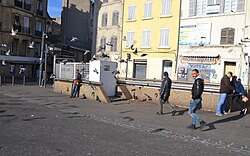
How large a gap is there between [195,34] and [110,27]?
39.3ft

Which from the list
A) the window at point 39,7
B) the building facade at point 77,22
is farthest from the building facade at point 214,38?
the window at point 39,7

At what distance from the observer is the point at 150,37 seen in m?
28.4

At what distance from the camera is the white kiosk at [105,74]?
15539 millimetres

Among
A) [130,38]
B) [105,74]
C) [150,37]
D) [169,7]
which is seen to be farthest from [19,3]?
[105,74]

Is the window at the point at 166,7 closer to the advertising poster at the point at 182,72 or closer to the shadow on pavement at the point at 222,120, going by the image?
the advertising poster at the point at 182,72

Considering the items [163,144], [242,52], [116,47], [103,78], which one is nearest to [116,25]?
[116,47]

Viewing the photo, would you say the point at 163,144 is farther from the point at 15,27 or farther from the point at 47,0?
the point at 47,0

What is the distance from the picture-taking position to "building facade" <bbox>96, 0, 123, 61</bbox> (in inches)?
1253

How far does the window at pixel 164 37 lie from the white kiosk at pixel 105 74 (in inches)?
470

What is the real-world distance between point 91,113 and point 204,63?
15.5m

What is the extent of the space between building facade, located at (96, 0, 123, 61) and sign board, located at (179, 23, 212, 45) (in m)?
8.68

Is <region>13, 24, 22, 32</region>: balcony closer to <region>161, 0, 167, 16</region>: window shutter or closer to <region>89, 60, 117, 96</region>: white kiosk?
<region>161, 0, 167, 16</region>: window shutter

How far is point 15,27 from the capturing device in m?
38.2

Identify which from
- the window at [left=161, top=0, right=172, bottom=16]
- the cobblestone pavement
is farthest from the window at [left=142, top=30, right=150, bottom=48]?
the cobblestone pavement
